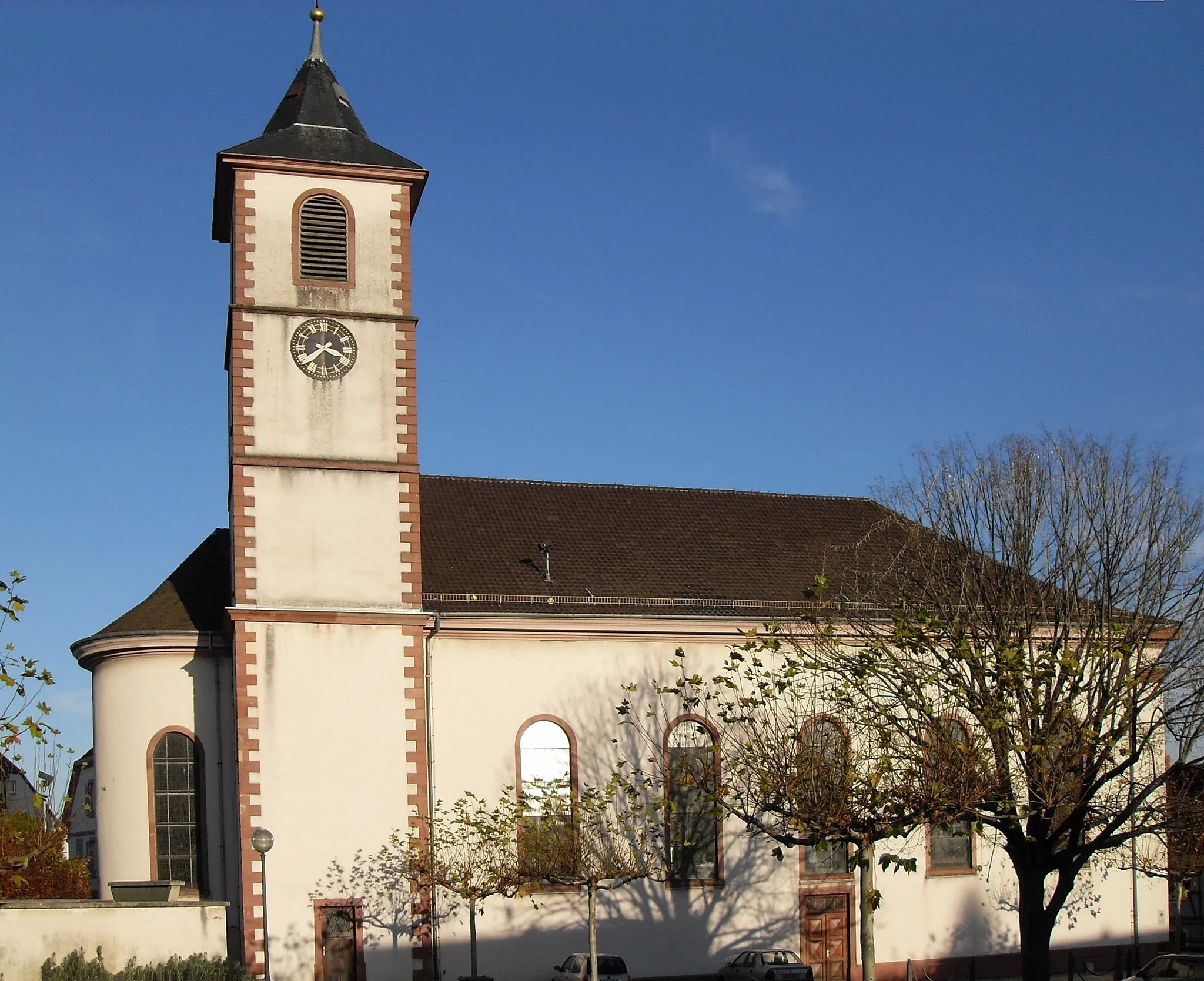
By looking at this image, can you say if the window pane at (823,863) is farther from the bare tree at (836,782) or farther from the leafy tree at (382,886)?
the leafy tree at (382,886)

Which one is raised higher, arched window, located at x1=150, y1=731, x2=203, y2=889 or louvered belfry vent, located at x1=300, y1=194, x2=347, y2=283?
louvered belfry vent, located at x1=300, y1=194, x2=347, y2=283

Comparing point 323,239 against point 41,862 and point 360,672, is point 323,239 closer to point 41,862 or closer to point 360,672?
point 360,672

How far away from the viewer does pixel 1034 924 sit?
83.2ft

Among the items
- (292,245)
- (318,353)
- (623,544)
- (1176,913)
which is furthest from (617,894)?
(1176,913)

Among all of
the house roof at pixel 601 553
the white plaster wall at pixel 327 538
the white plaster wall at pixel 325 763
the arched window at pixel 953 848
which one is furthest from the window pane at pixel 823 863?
the white plaster wall at pixel 327 538

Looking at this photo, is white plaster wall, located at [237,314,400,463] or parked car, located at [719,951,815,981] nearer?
parked car, located at [719,951,815,981]

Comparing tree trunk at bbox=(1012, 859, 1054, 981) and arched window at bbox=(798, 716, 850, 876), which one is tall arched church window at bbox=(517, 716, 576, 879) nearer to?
arched window at bbox=(798, 716, 850, 876)

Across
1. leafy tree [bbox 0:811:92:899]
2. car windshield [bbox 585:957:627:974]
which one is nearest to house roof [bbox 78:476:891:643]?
leafy tree [bbox 0:811:92:899]

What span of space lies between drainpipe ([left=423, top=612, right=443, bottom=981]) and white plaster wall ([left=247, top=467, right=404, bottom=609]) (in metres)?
1.19

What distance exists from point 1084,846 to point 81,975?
49.9 ft

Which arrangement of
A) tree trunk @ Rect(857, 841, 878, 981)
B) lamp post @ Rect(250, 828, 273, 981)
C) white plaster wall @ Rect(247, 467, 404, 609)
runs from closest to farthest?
tree trunk @ Rect(857, 841, 878, 981), lamp post @ Rect(250, 828, 273, 981), white plaster wall @ Rect(247, 467, 404, 609)

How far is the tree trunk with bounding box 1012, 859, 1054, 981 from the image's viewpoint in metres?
25.3

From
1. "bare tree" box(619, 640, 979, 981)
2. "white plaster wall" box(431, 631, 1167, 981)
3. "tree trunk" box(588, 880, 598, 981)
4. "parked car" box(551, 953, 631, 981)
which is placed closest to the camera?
"bare tree" box(619, 640, 979, 981)

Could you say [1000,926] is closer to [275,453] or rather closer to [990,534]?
[990,534]
